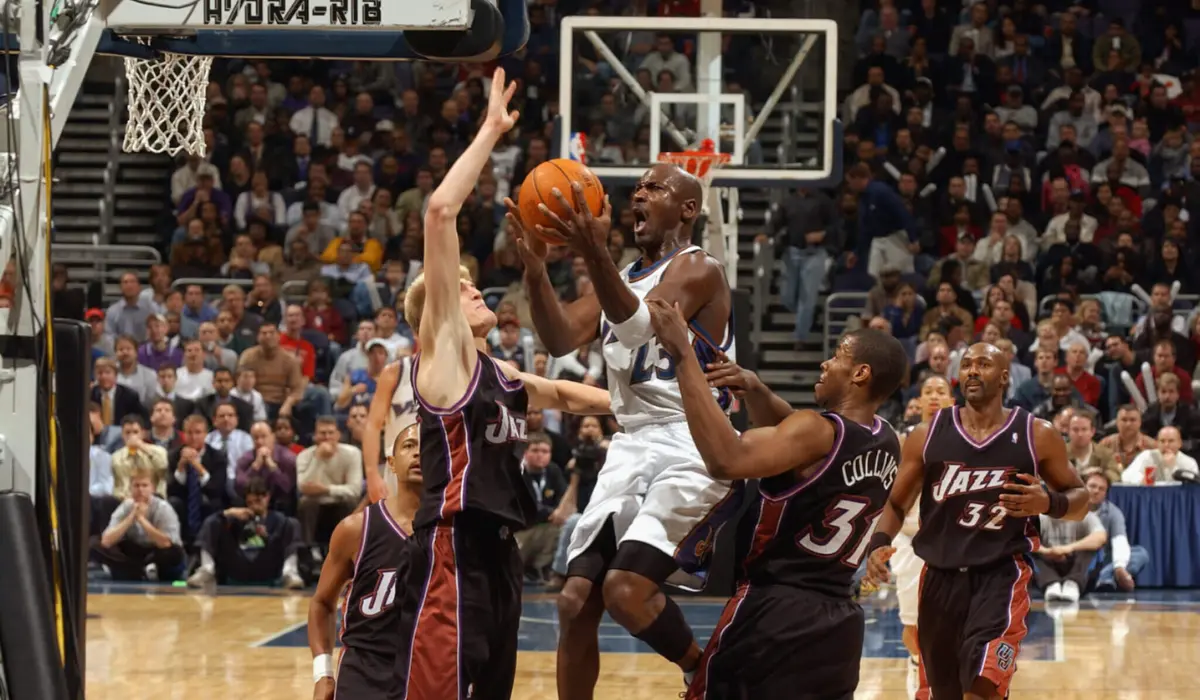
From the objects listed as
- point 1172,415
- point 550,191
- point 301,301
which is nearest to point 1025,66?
point 1172,415

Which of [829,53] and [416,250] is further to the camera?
[416,250]

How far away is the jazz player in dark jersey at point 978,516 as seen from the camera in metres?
5.99

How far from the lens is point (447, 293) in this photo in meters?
4.73

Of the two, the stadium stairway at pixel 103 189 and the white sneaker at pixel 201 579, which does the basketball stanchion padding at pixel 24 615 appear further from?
the stadium stairway at pixel 103 189

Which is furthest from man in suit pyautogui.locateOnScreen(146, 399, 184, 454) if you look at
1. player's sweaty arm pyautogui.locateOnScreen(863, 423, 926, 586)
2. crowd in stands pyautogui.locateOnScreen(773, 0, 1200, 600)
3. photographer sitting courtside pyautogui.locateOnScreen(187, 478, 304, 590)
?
player's sweaty arm pyautogui.locateOnScreen(863, 423, 926, 586)

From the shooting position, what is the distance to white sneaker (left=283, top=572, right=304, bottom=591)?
12.0 meters

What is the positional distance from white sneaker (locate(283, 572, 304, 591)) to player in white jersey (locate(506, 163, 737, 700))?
7248 mm

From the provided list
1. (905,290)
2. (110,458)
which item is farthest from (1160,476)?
(110,458)

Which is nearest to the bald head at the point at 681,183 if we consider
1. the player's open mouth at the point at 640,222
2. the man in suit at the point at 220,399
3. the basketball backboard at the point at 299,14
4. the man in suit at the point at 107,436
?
the player's open mouth at the point at 640,222

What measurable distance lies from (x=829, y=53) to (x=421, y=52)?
582 cm

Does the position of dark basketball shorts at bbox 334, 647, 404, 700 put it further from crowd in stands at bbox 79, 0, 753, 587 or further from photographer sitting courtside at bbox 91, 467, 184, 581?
photographer sitting courtside at bbox 91, 467, 184, 581

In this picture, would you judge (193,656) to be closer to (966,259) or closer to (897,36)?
(966,259)

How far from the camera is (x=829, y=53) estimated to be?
426 inches

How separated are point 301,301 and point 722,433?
37.1 feet
